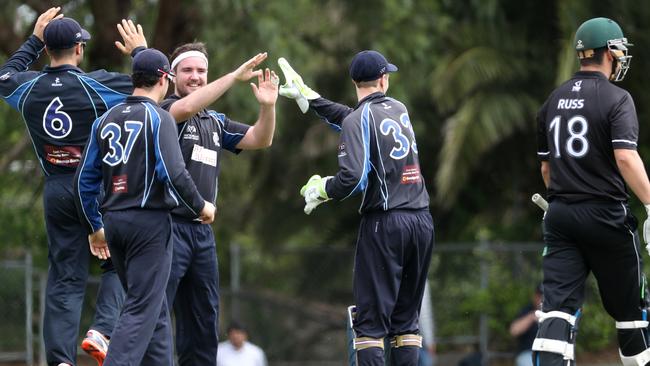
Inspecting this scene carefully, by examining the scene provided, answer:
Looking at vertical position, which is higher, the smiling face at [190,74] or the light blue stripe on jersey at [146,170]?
the smiling face at [190,74]

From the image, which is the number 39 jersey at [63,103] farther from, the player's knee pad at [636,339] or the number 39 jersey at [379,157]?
the player's knee pad at [636,339]

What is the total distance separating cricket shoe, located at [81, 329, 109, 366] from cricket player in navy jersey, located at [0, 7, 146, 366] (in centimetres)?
8

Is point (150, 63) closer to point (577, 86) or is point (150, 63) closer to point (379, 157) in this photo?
point (379, 157)

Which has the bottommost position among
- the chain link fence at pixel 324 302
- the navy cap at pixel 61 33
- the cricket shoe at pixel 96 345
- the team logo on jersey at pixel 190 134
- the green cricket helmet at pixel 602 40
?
the chain link fence at pixel 324 302

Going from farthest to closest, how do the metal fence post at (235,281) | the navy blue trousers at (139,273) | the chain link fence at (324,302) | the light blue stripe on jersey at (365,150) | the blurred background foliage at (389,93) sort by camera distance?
the metal fence post at (235,281), the chain link fence at (324,302), the blurred background foliage at (389,93), the light blue stripe on jersey at (365,150), the navy blue trousers at (139,273)

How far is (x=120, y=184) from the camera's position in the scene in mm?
8156

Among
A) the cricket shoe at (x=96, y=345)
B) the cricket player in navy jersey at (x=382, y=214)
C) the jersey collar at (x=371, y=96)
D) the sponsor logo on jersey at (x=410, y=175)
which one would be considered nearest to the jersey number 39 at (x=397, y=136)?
the cricket player in navy jersey at (x=382, y=214)

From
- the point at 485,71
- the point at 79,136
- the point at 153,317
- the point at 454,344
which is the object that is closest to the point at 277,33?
the point at 485,71

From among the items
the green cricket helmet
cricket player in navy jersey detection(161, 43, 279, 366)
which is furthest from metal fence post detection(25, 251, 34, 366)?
the green cricket helmet

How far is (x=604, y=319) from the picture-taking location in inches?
695

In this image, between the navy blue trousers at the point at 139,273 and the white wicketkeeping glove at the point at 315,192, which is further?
the white wicketkeeping glove at the point at 315,192

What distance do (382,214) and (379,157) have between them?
17.0 inches

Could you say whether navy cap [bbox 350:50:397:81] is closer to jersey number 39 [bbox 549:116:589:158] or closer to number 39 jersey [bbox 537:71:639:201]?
number 39 jersey [bbox 537:71:639:201]

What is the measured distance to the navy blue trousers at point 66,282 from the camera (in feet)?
29.2
